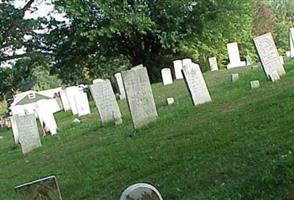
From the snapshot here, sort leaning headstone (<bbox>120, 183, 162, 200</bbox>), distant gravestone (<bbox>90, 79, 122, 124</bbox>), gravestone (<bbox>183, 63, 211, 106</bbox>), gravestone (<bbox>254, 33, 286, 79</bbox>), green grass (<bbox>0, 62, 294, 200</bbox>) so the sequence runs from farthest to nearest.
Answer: distant gravestone (<bbox>90, 79, 122, 124</bbox>) < gravestone (<bbox>254, 33, 286, 79</bbox>) < gravestone (<bbox>183, 63, 211, 106</bbox>) < green grass (<bbox>0, 62, 294, 200</bbox>) < leaning headstone (<bbox>120, 183, 162, 200</bbox>)

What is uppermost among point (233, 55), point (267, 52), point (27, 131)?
point (233, 55)

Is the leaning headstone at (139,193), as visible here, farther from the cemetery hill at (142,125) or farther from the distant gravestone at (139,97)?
the distant gravestone at (139,97)

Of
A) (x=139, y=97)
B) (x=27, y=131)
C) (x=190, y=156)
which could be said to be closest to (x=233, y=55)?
(x=27, y=131)

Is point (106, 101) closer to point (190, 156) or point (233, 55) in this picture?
point (190, 156)

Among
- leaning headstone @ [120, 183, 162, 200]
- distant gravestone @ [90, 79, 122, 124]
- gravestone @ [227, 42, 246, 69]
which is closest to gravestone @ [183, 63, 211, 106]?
distant gravestone @ [90, 79, 122, 124]

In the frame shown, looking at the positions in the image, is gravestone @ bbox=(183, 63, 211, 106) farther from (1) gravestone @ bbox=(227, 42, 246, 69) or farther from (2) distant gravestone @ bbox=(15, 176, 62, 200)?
(1) gravestone @ bbox=(227, 42, 246, 69)

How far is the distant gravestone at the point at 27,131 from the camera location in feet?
46.2

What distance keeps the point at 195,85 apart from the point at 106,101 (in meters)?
2.50

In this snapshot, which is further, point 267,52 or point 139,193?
point 267,52

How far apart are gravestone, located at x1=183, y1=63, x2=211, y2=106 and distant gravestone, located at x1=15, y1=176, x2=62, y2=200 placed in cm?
899

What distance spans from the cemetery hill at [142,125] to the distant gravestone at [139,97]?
2cm

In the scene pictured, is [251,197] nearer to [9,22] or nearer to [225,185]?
[225,185]

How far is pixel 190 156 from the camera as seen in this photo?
7367 mm

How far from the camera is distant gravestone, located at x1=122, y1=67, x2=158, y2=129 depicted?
37.9 ft
